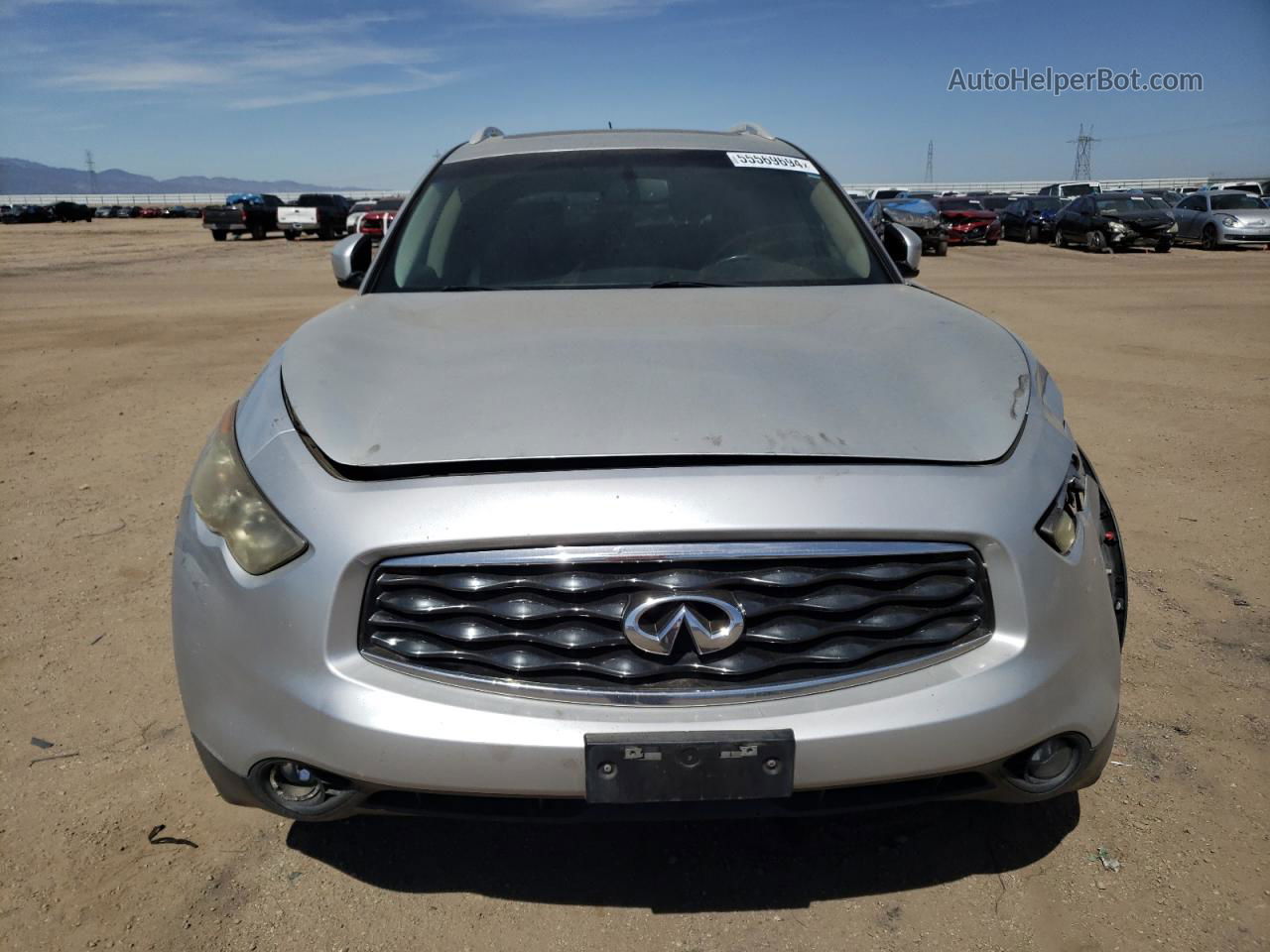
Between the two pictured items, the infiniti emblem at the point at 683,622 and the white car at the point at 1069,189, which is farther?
the white car at the point at 1069,189

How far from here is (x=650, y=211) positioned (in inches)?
128

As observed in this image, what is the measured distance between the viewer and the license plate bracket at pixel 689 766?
1.68 meters

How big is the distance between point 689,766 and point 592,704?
0.19m

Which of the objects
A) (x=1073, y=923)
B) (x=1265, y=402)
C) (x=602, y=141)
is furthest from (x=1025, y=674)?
(x=1265, y=402)

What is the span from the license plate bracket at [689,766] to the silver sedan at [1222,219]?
27.4 metres

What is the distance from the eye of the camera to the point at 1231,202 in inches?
993

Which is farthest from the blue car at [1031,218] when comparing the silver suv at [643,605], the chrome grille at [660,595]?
the chrome grille at [660,595]

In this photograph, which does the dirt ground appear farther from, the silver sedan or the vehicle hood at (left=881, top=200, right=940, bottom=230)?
the silver sedan

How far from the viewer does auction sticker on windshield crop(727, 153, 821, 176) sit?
3.47m

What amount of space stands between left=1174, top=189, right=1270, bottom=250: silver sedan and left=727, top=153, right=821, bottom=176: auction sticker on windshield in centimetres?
2522

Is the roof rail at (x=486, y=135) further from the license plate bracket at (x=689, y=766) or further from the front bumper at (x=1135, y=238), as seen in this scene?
the front bumper at (x=1135, y=238)

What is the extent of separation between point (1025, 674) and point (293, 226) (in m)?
36.8

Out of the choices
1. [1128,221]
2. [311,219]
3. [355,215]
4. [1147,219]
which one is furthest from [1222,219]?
[311,219]

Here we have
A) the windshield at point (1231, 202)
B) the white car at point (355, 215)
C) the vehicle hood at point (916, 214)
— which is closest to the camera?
the vehicle hood at point (916, 214)
